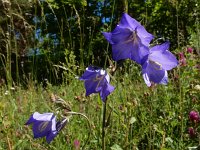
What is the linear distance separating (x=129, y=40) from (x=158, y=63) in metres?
0.16

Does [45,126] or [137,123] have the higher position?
[45,126]

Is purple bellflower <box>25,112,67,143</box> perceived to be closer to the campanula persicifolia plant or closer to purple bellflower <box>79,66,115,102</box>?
the campanula persicifolia plant

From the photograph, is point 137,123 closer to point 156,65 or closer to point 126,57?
point 156,65

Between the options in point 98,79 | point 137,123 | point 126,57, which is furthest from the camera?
point 137,123

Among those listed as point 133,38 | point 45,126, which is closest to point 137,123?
point 45,126

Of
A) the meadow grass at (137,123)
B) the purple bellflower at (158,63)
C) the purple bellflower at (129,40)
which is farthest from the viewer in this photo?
the meadow grass at (137,123)

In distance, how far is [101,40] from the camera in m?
13.5

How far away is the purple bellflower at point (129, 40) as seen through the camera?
1.47m

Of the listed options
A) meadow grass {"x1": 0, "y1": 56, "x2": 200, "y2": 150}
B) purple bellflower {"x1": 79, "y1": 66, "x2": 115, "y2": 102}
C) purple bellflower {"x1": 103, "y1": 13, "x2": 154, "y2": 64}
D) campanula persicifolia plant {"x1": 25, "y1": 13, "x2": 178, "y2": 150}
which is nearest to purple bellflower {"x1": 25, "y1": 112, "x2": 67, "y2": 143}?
campanula persicifolia plant {"x1": 25, "y1": 13, "x2": 178, "y2": 150}

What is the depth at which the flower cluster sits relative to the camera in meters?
1.47

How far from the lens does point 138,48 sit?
58.2 inches

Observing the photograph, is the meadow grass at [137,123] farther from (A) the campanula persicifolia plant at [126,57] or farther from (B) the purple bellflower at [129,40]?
(B) the purple bellflower at [129,40]

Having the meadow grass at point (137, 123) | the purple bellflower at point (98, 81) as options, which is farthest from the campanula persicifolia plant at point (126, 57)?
the meadow grass at point (137, 123)

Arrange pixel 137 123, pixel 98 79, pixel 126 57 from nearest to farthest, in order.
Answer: pixel 126 57, pixel 98 79, pixel 137 123
